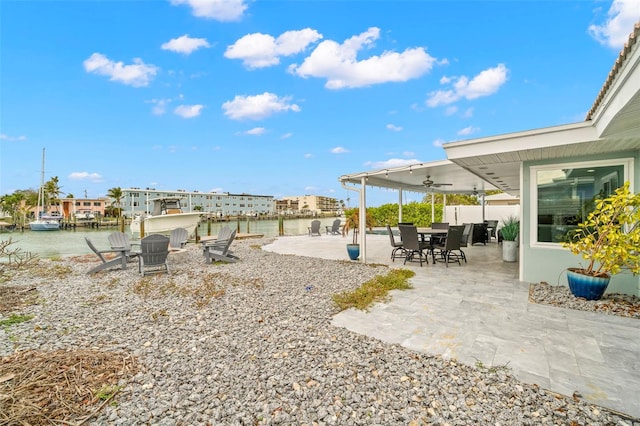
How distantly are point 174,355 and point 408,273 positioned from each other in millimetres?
4685

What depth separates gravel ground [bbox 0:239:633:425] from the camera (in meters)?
1.90

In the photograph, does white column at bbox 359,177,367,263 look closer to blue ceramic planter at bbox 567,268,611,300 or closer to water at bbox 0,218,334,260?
blue ceramic planter at bbox 567,268,611,300

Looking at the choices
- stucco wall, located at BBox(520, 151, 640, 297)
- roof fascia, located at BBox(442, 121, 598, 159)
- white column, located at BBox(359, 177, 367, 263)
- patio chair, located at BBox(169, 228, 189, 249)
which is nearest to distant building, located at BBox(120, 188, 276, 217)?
patio chair, located at BBox(169, 228, 189, 249)

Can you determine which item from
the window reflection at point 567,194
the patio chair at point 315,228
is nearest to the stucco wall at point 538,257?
the window reflection at point 567,194

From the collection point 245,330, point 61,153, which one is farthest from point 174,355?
point 61,153

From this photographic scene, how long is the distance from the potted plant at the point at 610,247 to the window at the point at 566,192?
0.76 meters

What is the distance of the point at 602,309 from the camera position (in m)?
3.85

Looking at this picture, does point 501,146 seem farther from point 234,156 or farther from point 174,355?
point 234,156

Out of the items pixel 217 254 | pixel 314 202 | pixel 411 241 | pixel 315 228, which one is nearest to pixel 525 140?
pixel 411 241

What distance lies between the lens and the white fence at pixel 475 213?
1477 cm

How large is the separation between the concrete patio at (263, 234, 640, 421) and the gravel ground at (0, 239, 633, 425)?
186mm

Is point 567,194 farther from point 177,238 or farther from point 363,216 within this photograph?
point 177,238

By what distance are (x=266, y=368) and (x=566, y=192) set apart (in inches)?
224

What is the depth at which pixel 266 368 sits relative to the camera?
247 cm
